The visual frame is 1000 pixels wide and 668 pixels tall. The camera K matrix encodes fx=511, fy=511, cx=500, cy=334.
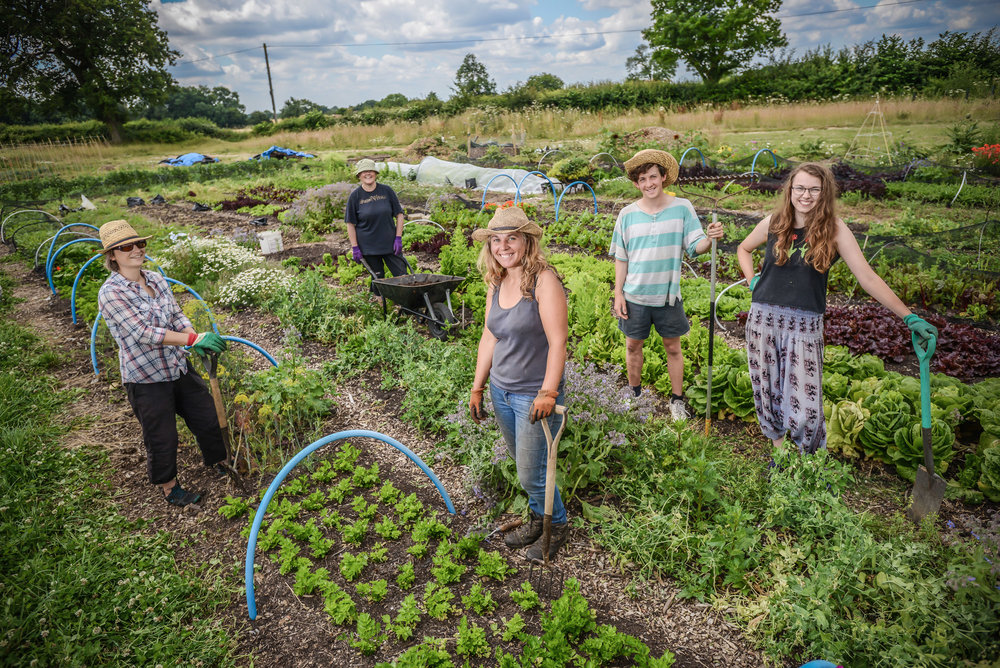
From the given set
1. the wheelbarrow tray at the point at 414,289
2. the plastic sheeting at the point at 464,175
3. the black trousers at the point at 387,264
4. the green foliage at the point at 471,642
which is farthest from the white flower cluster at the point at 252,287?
the plastic sheeting at the point at 464,175

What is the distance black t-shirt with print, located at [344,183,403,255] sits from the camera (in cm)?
598

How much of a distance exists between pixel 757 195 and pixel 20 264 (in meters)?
15.7

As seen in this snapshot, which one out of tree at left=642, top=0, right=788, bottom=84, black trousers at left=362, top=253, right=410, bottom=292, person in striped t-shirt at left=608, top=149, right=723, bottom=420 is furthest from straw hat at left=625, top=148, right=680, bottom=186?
tree at left=642, top=0, right=788, bottom=84

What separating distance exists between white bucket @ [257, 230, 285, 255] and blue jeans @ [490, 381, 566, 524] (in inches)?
318

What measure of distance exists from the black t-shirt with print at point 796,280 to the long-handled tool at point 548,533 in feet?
5.01

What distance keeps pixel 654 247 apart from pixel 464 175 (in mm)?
12180

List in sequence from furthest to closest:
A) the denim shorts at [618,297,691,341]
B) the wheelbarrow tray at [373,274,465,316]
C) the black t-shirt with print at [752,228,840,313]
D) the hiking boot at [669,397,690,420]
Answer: the wheelbarrow tray at [373,274,465,316], the hiking boot at [669,397,690,420], the denim shorts at [618,297,691,341], the black t-shirt with print at [752,228,840,313]

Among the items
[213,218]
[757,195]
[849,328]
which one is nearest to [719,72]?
[757,195]

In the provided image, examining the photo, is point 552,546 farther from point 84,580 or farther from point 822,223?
point 84,580

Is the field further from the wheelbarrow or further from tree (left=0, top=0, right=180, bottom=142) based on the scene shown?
tree (left=0, top=0, right=180, bottom=142)

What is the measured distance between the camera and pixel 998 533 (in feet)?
7.93

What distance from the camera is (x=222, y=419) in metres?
3.68

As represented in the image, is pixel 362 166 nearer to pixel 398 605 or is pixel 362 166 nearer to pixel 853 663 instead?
pixel 398 605

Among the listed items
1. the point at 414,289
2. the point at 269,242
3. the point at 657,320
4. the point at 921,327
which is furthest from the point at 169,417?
the point at 269,242
